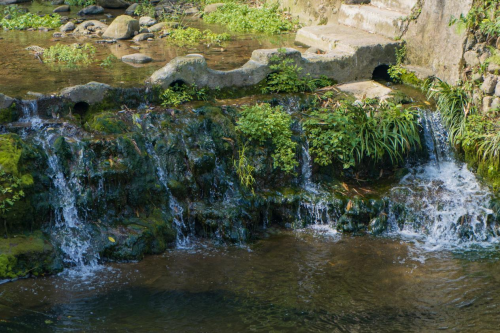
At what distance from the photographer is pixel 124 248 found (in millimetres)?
7238

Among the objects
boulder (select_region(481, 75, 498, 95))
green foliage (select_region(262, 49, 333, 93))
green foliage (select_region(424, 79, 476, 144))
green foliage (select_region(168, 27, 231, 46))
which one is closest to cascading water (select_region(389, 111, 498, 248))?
green foliage (select_region(424, 79, 476, 144))

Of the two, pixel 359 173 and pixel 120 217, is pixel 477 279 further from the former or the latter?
pixel 120 217

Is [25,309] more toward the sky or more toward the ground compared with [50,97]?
more toward the ground

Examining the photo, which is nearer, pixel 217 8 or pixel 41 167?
pixel 41 167

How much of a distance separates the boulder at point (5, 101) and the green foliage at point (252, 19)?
705 centimetres

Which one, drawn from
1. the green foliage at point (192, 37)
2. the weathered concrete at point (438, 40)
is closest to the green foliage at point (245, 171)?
the weathered concrete at point (438, 40)

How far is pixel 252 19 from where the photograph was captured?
568 inches

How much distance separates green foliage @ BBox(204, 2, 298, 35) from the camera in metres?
13.9

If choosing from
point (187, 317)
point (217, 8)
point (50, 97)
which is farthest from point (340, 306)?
point (217, 8)

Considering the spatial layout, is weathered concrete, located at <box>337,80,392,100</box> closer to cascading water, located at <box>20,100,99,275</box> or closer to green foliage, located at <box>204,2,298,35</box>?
green foliage, located at <box>204,2,298,35</box>

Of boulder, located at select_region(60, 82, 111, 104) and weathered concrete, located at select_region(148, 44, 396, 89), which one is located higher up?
weathered concrete, located at select_region(148, 44, 396, 89)

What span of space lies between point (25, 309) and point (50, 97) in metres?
3.46

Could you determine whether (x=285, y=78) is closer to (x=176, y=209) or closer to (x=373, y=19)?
(x=373, y=19)

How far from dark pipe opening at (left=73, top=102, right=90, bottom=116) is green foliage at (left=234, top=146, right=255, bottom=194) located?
2404 mm
